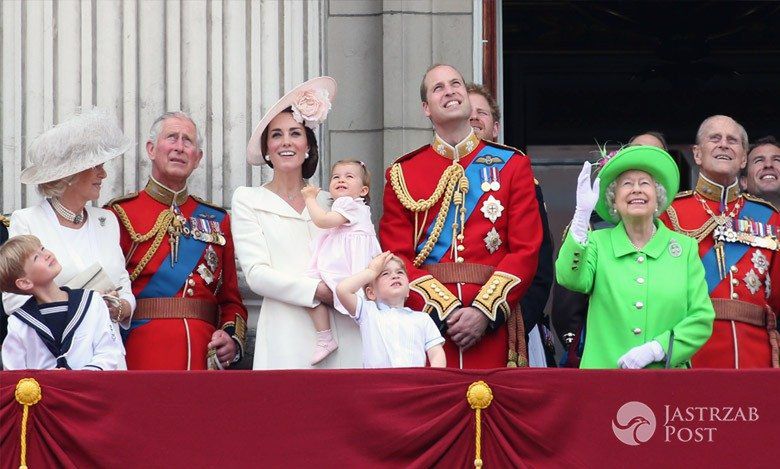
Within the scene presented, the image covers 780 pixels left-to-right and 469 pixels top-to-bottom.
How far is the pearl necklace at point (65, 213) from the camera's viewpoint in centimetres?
798

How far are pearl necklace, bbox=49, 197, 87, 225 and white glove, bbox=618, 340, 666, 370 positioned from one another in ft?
7.24

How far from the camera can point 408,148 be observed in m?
9.44

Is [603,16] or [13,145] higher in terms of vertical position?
[603,16]

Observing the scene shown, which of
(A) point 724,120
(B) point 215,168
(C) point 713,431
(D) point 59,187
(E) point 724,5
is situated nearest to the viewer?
(C) point 713,431

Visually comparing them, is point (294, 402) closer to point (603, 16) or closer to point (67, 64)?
point (67, 64)

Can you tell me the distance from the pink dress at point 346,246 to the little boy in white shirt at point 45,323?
3.05ft

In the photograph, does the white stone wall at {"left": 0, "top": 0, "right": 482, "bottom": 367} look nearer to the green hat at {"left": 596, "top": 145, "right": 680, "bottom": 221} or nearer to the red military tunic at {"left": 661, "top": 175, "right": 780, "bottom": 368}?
the red military tunic at {"left": 661, "top": 175, "right": 780, "bottom": 368}

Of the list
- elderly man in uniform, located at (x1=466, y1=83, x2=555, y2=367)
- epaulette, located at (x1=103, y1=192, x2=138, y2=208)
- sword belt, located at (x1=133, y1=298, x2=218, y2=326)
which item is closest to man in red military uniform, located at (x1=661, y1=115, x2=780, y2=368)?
elderly man in uniform, located at (x1=466, y1=83, x2=555, y2=367)

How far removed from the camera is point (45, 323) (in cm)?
739

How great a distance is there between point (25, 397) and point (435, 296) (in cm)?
169

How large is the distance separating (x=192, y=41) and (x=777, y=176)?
2.72m

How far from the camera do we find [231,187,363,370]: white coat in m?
7.84

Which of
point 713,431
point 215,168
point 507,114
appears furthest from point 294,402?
point 507,114

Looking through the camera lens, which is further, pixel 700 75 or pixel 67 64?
pixel 700 75
